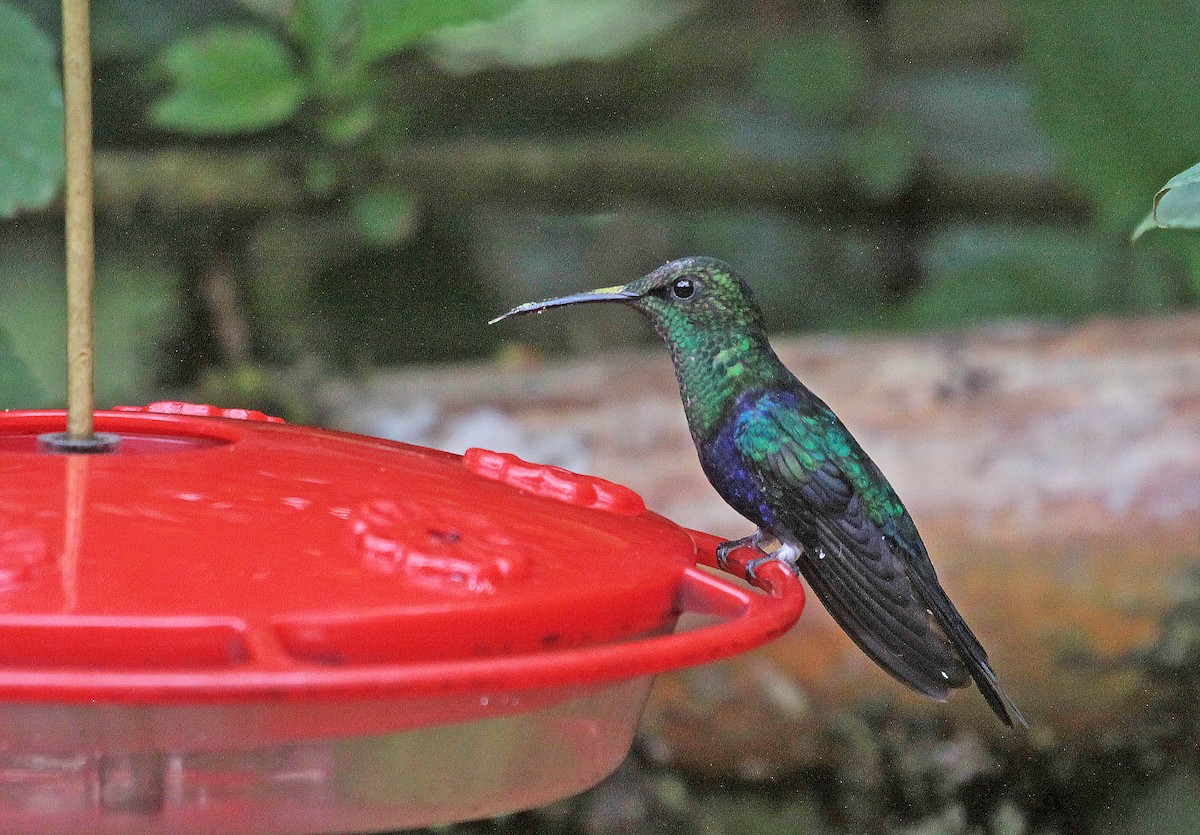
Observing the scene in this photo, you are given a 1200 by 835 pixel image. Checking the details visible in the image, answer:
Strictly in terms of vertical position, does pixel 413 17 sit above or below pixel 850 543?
above

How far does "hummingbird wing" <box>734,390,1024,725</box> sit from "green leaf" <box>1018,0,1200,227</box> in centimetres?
172

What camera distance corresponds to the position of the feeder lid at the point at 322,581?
0.77m

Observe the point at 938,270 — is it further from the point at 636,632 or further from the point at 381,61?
the point at 636,632

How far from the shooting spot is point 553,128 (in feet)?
10.4

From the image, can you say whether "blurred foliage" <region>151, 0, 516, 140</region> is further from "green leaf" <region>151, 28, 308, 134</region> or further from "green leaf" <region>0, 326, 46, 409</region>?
"green leaf" <region>0, 326, 46, 409</region>

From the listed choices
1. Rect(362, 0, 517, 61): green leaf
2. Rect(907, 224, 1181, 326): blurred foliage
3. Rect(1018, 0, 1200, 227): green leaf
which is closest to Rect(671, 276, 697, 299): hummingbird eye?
Rect(362, 0, 517, 61): green leaf

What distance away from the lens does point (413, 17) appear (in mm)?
2641

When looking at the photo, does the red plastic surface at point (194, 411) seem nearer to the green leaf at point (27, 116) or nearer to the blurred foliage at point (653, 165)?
the green leaf at point (27, 116)

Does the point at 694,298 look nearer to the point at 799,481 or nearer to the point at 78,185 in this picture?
the point at 799,481

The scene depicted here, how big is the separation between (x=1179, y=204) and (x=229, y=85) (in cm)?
220

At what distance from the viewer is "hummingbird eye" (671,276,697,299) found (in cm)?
154

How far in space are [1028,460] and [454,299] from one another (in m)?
1.21

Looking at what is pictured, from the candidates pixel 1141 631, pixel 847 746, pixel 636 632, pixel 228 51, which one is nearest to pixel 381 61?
pixel 228 51

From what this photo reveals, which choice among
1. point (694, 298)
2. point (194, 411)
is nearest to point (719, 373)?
point (694, 298)
